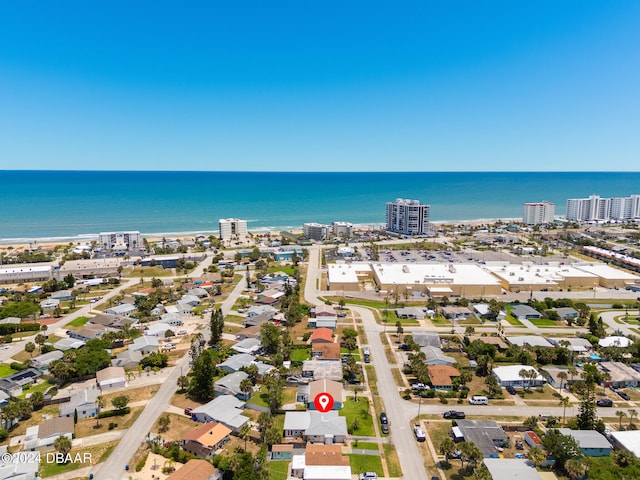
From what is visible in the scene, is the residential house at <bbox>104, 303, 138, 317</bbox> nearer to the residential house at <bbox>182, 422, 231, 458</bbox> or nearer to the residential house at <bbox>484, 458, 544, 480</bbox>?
the residential house at <bbox>182, 422, 231, 458</bbox>

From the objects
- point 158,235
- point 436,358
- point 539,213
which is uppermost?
point 539,213

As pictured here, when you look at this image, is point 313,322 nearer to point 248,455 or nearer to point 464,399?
point 464,399

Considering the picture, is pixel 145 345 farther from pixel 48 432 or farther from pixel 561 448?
pixel 561 448

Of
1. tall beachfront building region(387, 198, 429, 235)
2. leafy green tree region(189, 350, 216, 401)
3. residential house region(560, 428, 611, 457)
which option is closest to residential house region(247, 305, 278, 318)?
leafy green tree region(189, 350, 216, 401)

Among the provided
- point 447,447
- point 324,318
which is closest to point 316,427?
point 447,447

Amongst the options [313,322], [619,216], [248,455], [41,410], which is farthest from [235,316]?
[619,216]

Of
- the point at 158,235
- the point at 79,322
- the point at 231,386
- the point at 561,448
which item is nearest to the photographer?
the point at 561,448

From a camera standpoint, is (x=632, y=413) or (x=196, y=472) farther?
(x=632, y=413)
